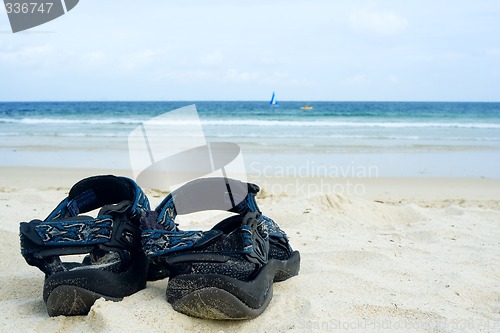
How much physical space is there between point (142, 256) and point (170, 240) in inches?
11.3

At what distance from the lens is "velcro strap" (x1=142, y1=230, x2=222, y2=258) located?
2162 millimetres

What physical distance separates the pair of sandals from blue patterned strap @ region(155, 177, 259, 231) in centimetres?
11

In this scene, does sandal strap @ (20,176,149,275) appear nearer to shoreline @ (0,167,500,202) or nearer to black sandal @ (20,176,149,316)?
black sandal @ (20,176,149,316)

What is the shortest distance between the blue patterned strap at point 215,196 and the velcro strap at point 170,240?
31 centimetres

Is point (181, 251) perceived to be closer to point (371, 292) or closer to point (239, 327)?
point (239, 327)

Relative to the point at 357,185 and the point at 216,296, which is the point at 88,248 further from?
the point at 357,185

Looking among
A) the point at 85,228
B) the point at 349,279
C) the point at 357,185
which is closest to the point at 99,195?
the point at 85,228

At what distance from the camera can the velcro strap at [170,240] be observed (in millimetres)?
2162

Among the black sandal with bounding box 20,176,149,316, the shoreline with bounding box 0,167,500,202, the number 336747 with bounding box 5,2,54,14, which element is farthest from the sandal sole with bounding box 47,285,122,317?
the number 336747 with bounding box 5,2,54,14

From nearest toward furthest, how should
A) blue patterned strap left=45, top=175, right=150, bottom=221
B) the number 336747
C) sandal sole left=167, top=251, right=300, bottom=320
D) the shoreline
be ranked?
sandal sole left=167, top=251, right=300, bottom=320 < blue patterned strap left=45, top=175, right=150, bottom=221 < the number 336747 < the shoreline

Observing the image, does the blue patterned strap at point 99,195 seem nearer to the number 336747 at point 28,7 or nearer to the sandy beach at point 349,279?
the sandy beach at point 349,279

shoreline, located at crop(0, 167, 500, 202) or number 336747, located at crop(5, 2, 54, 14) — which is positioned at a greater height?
number 336747, located at crop(5, 2, 54, 14)

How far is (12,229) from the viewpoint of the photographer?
3701 millimetres

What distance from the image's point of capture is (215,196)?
8.46 ft
